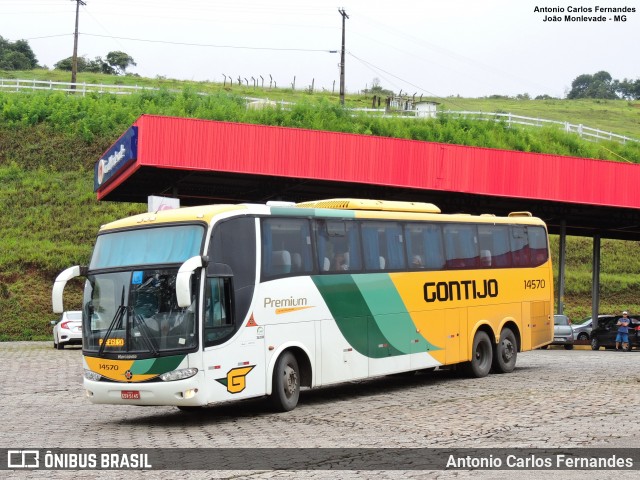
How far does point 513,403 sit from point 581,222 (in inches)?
1054

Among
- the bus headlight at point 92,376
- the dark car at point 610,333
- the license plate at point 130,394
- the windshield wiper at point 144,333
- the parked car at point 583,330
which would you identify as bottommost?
the parked car at point 583,330

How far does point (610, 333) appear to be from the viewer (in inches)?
1427

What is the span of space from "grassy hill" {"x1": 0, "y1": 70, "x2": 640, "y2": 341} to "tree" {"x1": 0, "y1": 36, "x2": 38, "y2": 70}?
57397 millimetres

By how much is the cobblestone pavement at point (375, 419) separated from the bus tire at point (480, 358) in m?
0.34

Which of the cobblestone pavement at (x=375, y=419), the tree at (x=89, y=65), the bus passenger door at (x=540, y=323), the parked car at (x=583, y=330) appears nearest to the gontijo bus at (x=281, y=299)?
the cobblestone pavement at (x=375, y=419)

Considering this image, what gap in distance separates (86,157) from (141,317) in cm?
4868

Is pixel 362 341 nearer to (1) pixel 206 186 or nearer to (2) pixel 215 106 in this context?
(1) pixel 206 186

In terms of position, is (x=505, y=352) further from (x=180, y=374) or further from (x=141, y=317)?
(x=141, y=317)

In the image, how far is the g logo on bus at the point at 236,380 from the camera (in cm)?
1416

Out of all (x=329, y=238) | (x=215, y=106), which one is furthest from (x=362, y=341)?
(x=215, y=106)

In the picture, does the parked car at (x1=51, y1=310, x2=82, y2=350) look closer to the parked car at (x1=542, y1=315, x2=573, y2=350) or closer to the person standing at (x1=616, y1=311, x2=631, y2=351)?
the parked car at (x1=542, y1=315, x2=573, y2=350)

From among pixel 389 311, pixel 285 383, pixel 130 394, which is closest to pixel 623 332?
pixel 389 311

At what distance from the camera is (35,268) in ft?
158

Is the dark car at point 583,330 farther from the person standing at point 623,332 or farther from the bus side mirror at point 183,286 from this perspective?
the bus side mirror at point 183,286
